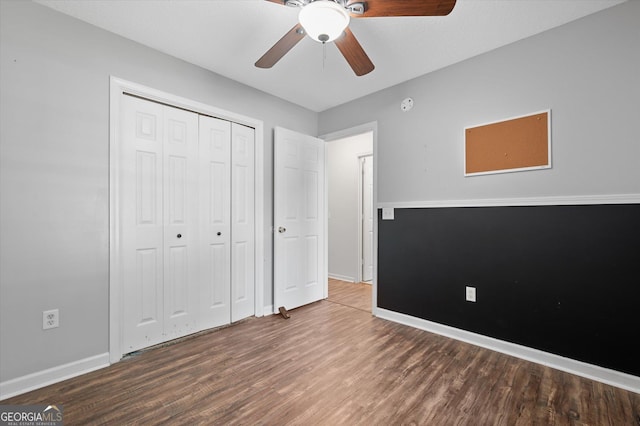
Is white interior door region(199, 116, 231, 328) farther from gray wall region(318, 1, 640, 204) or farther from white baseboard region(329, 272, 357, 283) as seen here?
white baseboard region(329, 272, 357, 283)

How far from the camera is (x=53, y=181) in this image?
6.32ft

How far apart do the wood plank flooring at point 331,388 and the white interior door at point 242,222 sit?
566mm

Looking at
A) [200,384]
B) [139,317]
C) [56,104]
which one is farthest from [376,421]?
[56,104]

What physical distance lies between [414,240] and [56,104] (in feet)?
10.4

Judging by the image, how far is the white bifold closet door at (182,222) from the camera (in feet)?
7.50

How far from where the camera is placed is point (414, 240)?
291 cm

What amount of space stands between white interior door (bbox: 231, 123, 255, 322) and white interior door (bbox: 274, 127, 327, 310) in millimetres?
279

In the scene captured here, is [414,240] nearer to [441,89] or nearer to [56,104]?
[441,89]

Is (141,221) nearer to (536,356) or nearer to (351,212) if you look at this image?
(351,212)

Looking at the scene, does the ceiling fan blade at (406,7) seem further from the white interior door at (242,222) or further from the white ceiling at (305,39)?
the white interior door at (242,222)

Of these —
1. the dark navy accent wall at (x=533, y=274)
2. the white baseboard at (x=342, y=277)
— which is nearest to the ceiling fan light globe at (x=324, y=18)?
the dark navy accent wall at (x=533, y=274)

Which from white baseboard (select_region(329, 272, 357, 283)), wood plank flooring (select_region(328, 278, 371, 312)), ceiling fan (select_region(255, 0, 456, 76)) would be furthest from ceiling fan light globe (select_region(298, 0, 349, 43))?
white baseboard (select_region(329, 272, 357, 283))

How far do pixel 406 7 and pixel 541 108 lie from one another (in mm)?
1521

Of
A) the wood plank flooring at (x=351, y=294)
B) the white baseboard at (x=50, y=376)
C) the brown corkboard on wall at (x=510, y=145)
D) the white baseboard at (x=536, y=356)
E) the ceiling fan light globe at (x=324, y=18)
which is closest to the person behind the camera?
the ceiling fan light globe at (x=324, y=18)
